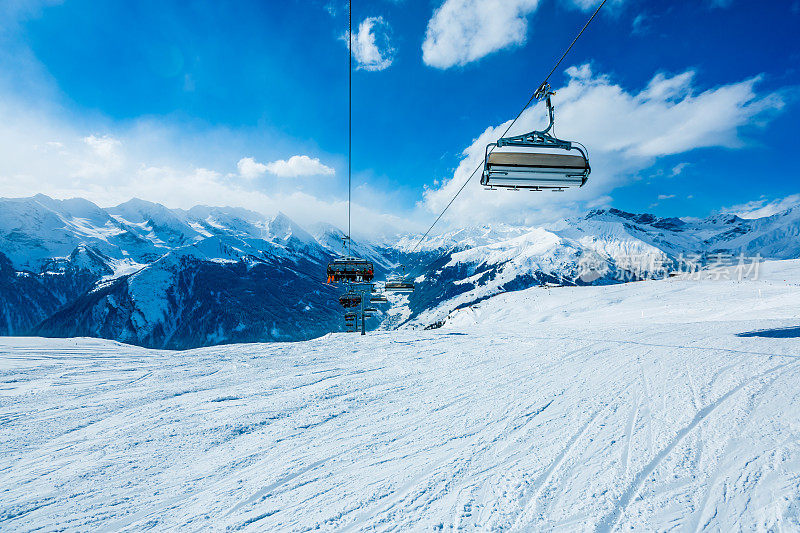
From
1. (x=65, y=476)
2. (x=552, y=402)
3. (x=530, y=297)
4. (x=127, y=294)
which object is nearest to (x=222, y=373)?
(x=65, y=476)

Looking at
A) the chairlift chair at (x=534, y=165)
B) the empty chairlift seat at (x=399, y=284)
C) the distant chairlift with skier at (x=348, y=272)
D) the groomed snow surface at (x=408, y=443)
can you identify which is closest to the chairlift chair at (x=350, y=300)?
the distant chairlift with skier at (x=348, y=272)

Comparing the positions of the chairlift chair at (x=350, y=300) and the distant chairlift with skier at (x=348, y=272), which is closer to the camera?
the distant chairlift with skier at (x=348, y=272)

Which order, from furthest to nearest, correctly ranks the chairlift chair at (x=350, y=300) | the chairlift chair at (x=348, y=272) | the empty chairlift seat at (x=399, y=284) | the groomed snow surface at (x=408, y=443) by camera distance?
the chairlift chair at (x=350, y=300)
the chairlift chair at (x=348, y=272)
the empty chairlift seat at (x=399, y=284)
the groomed snow surface at (x=408, y=443)

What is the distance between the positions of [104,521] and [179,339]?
735 ft

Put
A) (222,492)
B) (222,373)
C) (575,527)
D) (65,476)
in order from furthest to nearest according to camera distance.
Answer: (222,373), (65,476), (222,492), (575,527)

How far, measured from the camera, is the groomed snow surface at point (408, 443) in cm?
363

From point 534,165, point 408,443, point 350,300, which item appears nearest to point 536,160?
point 534,165

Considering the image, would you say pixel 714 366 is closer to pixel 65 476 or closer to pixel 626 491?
pixel 626 491

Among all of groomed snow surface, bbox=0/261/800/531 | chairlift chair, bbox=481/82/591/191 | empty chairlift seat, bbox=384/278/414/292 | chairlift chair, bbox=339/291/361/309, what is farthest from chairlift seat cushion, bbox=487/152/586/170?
chairlift chair, bbox=339/291/361/309

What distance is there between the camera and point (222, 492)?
4.09 m

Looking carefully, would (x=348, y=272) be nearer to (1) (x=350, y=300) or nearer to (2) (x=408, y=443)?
(1) (x=350, y=300)

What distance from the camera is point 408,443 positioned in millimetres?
5176

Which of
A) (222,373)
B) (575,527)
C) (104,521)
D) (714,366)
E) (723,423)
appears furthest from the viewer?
(222,373)

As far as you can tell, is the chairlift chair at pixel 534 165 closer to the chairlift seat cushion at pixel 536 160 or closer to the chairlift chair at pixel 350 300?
the chairlift seat cushion at pixel 536 160
